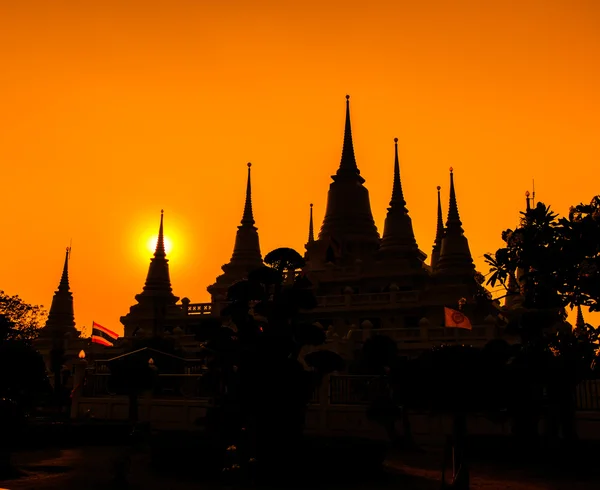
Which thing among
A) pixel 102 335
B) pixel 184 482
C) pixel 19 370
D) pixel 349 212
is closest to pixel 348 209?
pixel 349 212

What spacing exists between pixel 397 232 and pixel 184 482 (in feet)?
127

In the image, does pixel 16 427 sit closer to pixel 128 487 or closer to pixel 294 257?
pixel 128 487

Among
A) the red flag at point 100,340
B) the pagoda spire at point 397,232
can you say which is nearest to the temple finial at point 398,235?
the pagoda spire at point 397,232

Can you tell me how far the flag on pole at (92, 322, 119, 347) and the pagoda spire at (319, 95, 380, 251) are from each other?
17702 mm

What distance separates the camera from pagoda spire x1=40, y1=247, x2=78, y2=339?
68.1 meters

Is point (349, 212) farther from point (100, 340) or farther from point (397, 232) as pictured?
point (100, 340)

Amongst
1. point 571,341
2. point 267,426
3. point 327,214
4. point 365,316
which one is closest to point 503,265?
point 571,341

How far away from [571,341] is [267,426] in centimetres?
1003

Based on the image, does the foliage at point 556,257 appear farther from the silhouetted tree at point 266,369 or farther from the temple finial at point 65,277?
the temple finial at point 65,277

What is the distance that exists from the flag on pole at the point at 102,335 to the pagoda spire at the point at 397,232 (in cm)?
1955

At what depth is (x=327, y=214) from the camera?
61469mm

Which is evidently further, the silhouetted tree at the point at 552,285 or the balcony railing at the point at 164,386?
the balcony railing at the point at 164,386

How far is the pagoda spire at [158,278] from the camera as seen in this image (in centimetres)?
6300

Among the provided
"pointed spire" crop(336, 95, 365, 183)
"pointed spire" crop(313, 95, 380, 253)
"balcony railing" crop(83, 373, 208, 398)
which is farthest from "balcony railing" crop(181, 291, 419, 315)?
"balcony railing" crop(83, 373, 208, 398)
